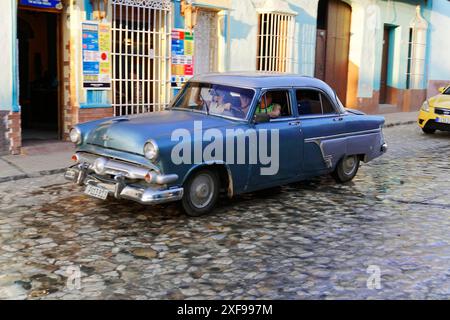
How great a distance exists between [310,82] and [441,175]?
2.97 m

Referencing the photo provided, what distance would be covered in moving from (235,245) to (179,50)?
767cm

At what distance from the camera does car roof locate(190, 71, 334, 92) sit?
6.77 meters

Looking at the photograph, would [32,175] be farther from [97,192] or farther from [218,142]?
[218,142]

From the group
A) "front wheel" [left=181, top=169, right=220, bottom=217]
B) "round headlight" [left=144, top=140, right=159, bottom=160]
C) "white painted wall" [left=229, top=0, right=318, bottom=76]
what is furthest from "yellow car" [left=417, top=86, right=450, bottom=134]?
"round headlight" [left=144, top=140, right=159, bottom=160]

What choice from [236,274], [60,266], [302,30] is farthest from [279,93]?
[302,30]

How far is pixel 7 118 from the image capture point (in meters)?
9.55

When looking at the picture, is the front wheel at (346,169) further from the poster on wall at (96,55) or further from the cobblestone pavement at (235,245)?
the poster on wall at (96,55)

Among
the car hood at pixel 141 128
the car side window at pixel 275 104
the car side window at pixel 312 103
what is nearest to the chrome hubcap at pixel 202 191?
the car hood at pixel 141 128

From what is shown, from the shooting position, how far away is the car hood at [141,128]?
18.8ft

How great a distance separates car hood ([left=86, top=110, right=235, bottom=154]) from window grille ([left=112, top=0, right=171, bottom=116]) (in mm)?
4925

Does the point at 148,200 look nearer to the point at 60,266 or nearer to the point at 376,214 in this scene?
the point at 60,266

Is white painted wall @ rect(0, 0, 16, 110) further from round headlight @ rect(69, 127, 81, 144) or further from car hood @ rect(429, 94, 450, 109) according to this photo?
car hood @ rect(429, 94, 450, 109)

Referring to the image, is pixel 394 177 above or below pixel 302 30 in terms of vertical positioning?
below

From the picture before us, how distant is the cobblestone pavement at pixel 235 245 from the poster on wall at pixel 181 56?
4.97 metres
